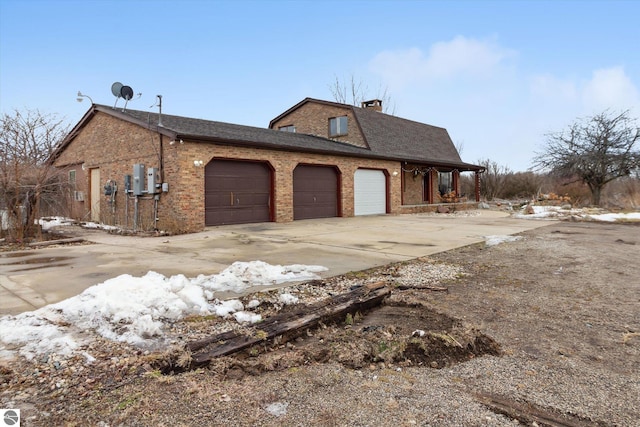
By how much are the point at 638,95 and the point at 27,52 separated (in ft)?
109

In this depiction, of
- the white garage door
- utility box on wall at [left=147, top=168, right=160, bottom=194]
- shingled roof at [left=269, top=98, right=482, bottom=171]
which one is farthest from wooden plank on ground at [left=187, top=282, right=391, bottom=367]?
shingled roof at [left=269, top=98, right=482, bottom=171]

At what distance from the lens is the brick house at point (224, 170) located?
487 inches

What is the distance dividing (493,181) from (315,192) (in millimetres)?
22344

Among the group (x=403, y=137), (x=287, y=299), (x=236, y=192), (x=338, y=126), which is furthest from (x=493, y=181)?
(x=287, y=299)

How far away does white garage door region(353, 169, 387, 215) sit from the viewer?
61.2ft

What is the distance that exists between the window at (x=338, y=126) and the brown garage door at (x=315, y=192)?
5.48 m

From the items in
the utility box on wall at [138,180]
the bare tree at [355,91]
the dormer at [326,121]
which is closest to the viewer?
the utility box on wall at [138,180]

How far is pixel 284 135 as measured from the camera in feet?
60.2

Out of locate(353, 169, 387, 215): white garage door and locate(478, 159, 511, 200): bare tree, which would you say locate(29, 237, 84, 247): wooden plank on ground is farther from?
locate(478, 159, 511, 200): bare tree

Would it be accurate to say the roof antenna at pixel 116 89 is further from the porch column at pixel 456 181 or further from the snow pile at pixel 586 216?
the porch column at pixel 456 181

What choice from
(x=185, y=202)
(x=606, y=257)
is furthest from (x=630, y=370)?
(x=185, y=202)

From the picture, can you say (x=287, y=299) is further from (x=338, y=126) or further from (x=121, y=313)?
(x=338, y=126)

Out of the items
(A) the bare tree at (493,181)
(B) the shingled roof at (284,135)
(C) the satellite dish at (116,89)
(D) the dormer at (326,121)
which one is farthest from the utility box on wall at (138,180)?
(A) the bare tree at (493,181)

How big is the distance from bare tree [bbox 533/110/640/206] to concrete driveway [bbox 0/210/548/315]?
1572 cm
